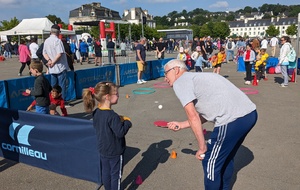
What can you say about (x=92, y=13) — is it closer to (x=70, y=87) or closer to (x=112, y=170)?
(x=70, y=87)

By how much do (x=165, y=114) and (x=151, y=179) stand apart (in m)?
3.76

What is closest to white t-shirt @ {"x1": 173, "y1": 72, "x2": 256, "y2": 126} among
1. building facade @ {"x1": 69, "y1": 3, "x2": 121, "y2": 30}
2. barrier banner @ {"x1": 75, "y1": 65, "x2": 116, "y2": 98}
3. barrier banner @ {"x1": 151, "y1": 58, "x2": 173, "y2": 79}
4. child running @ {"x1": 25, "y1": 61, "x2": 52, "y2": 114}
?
child running @ {"x1": 25, "y1": 61, "x2": 52, "y2": 114}

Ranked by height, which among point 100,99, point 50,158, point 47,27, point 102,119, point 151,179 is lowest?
point 151,179

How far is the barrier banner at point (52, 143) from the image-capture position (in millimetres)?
3805

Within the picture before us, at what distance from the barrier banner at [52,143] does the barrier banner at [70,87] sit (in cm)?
493

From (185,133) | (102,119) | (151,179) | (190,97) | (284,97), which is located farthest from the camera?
(284,97)

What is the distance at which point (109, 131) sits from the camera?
3.13m

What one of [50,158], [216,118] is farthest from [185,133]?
[216,118]

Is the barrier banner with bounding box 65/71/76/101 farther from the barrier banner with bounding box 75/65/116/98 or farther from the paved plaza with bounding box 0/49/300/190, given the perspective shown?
the paved plaza with bounding box 0/49/300/190

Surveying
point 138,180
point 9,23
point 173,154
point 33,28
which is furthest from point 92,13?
point 138,180

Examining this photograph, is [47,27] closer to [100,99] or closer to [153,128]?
[153,128]

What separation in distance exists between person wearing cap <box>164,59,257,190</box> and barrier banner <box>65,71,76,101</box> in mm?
7343

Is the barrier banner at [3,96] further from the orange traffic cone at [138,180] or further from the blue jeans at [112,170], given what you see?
the blue jeans at [112,170]

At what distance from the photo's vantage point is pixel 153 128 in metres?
6.52
